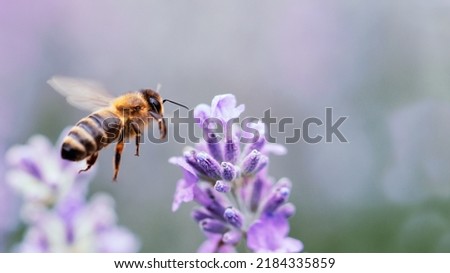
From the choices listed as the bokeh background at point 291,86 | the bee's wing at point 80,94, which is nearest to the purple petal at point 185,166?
the bee's wing at point 80,94

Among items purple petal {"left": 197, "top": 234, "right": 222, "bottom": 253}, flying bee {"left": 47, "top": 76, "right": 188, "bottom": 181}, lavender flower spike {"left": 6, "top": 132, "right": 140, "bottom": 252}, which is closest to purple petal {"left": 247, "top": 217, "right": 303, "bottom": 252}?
purple petal {"left": 197, "top": 234, "right": 222, "bottom": 253}

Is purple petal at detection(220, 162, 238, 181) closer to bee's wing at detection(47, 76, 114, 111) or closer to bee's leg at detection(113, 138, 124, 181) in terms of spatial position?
bee's leg at detection(113, 138, 124, 181)

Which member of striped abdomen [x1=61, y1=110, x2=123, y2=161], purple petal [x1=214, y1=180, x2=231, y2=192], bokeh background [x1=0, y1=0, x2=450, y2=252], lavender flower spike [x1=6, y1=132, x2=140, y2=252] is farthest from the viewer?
bokeh background [x1=0, y1=0, x2=450, y2=252]

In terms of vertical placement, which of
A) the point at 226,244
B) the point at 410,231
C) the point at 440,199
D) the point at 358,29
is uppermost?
the point at 358,29

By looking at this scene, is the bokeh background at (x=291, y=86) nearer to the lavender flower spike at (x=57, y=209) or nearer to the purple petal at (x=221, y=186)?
the lavender flower spike at (x=57, y=209)

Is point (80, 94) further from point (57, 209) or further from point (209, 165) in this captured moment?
point (209, 165)

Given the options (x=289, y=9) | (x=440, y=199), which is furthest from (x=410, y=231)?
(x=289, y=9)

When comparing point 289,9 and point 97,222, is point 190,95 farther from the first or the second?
point 97,222
